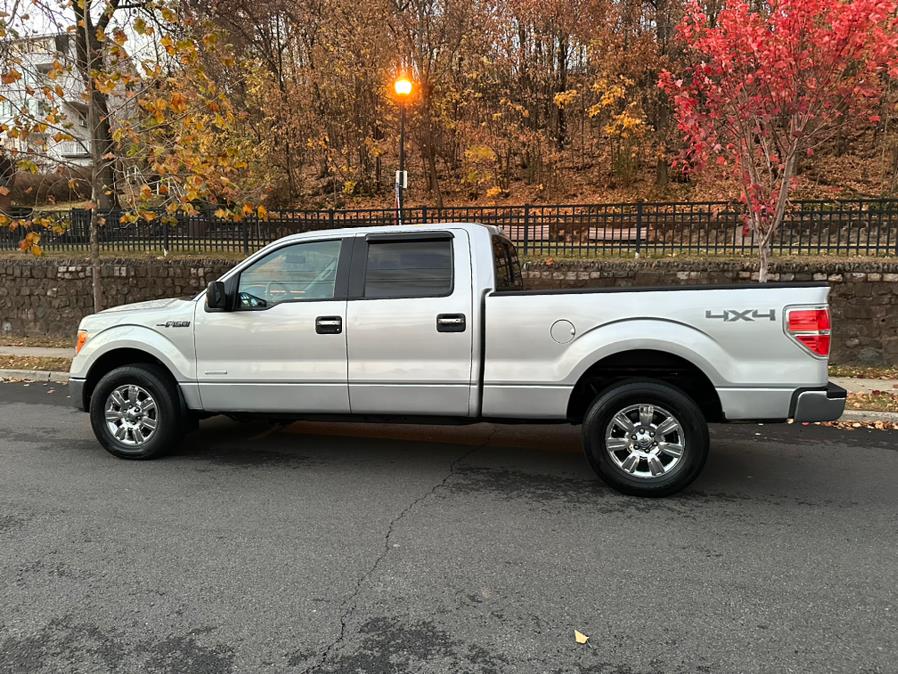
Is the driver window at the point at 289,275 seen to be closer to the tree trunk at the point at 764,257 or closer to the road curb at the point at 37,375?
the road curb at the point at 37,375

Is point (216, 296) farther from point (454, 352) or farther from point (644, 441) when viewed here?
point (644, 441)

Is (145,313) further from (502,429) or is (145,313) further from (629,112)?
(629,112)

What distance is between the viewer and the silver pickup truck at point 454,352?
4535 millimetres

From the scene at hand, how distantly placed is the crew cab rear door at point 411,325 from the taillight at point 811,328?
87.5 inches

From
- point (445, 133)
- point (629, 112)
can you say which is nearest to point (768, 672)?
point (629, 112)

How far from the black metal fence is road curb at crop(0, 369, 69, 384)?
3.05 m

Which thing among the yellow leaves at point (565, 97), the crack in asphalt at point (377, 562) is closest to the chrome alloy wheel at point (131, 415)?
the crack in asphalt at point (377, 562)

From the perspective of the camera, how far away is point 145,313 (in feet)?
18.9

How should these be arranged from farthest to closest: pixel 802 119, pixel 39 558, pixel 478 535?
pixel 802 119, pixel 478 535, pixel 39 558

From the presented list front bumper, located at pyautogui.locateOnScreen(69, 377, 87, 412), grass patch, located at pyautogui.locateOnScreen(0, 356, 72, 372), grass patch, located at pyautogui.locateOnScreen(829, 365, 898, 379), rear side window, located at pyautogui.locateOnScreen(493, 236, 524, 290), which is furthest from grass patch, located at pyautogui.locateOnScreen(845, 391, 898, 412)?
grass patch, located at pyautogui.locateOnScreen(0, 356, 72, 372)

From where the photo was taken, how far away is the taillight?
4.38m

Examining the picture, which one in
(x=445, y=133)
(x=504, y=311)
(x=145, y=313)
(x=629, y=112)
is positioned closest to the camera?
(x=504, y=311)

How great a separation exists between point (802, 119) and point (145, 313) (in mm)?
7989

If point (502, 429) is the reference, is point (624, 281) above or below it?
above
